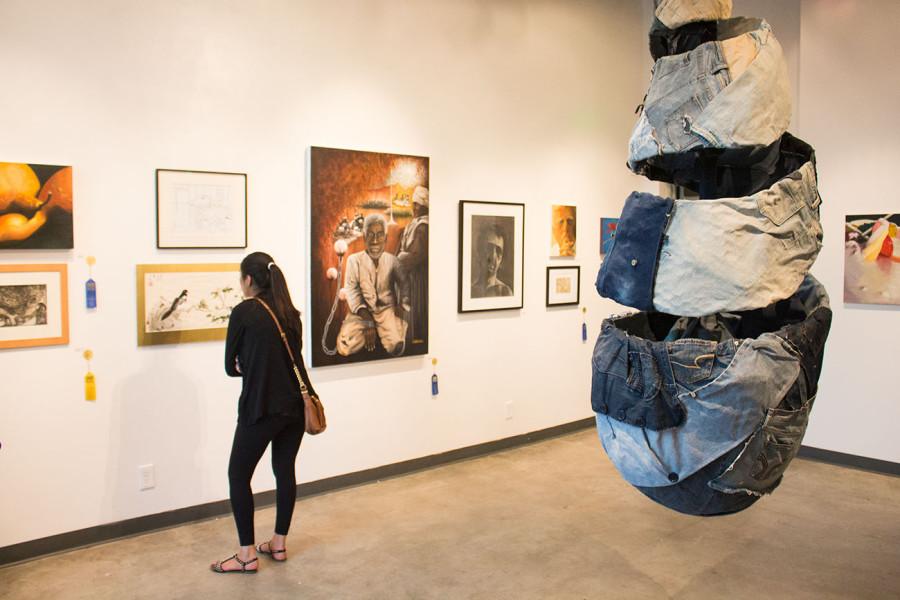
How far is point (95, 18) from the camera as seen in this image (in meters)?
3.77

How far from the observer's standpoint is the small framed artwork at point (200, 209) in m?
4.04

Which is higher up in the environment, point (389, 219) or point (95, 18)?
point (95, 18)

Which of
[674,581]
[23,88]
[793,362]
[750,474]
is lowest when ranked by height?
[674,581]

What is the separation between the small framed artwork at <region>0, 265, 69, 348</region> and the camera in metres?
3.60

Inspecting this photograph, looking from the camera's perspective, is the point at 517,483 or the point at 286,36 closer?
the point at 286,36

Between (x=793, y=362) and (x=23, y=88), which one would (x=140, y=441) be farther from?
(x=793, y=362)

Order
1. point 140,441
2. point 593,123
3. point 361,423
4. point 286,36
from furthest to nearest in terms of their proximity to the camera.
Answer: point 593,123, point 361,423, point 286,36, point 140,441

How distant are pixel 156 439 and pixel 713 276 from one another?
3.44m

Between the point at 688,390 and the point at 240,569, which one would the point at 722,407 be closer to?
the point at 688,390

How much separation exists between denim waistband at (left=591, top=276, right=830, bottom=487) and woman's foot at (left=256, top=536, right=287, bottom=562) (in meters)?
2.38

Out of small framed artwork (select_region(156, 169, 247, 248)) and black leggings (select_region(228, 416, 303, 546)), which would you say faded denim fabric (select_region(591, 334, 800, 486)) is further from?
small framed artwork (select_region(156, 169, 247, 248))

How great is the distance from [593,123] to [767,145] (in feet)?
15.5

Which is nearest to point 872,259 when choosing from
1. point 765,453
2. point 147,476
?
point 765,453

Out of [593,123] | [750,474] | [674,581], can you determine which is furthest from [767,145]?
[593,123]
